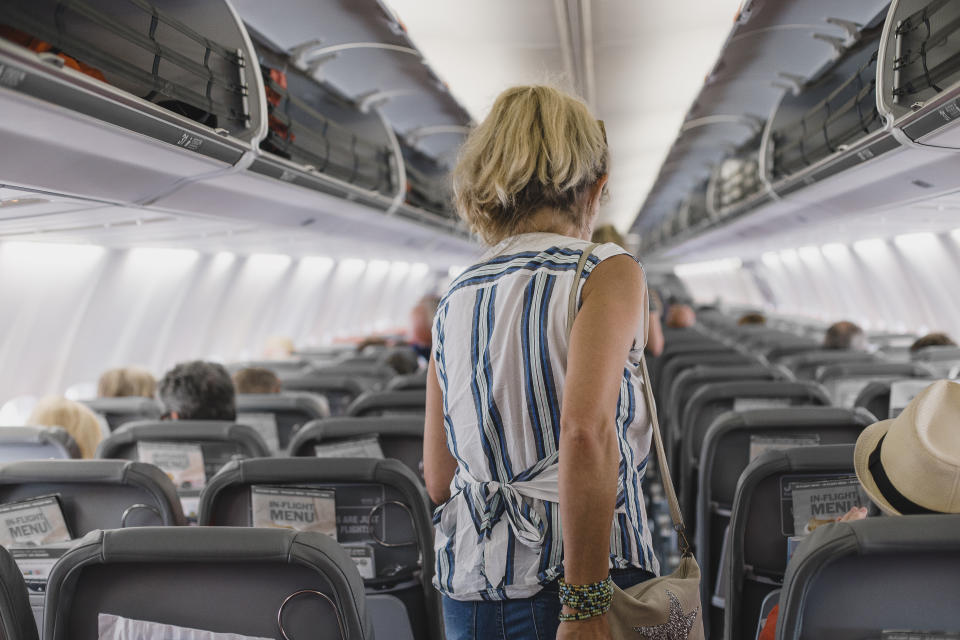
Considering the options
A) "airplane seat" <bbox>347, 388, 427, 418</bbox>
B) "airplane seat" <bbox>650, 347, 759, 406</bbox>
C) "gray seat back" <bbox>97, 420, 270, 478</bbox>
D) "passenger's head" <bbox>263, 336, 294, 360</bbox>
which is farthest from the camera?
"passenger's head" <bbox>263, 336, 294, 360</bbox>

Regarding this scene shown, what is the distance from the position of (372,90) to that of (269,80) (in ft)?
7.29

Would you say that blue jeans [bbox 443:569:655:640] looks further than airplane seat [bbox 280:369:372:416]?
No

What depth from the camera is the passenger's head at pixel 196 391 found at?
3.68 meters

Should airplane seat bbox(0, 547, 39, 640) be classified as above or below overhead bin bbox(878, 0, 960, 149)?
below

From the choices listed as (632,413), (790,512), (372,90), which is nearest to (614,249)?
(632,413)

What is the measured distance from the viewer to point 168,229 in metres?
5.89

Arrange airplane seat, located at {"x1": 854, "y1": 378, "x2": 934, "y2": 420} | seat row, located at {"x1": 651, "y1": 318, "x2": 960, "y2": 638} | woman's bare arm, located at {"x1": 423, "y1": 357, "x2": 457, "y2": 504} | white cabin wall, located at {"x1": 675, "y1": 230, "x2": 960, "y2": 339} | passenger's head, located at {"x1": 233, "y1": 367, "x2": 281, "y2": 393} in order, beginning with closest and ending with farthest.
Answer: woman's bare arm, located at {"x1": 423, "y1": 357, "x2": 457, "y2": 504} → seat row, located at {"x1": 651, "y1": 318, "x2": 960, "y2": 638} → airplane seat, located at {"x1": 854, "y1": 378, "x2": 934, "y2": 420} → passenger's head, located at {"x1": 233, "y1": 367, "x2": 281, "y2": 393} → white cabin wall, located at {"x1": 675, "y1": 230, "x2": 960, "y2": 339}

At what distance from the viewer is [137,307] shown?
8891mm

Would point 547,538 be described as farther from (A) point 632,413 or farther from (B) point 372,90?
(B) point 372,90

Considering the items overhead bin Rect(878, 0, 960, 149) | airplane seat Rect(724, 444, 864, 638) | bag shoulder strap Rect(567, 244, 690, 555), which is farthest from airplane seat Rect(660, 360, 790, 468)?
bag shoulder strap Rect(567, 244, 690, 555)

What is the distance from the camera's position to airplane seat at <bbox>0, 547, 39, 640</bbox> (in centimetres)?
162

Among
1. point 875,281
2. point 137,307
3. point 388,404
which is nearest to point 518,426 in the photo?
point 388,404

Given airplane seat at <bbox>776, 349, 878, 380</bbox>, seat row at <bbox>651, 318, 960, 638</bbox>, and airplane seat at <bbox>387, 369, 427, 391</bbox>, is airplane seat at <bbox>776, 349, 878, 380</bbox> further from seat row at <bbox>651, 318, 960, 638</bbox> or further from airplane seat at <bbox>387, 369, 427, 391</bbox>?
airplane seat at <bbox>387, 369, 427, 391</bbox>

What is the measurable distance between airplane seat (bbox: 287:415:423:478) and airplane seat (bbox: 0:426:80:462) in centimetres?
80
